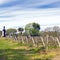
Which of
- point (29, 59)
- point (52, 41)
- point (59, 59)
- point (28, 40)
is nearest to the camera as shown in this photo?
point (59, 59)

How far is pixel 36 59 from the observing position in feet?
59.8

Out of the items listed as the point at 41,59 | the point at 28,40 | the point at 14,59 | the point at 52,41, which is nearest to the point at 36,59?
the point at 41,59

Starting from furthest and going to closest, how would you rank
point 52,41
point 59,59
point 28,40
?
point 28,40, point 52,41, point 59,59

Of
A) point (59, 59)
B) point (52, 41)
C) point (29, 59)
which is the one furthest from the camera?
point (52, 41)

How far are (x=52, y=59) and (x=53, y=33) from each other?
23.2 meters

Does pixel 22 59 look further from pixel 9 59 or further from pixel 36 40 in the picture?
pixel 36 40

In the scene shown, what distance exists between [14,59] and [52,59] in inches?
112

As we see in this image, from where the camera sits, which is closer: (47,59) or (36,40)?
(47,59)

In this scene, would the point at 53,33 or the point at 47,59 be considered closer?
the point at 47,59

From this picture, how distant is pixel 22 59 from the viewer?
1908 centimetres

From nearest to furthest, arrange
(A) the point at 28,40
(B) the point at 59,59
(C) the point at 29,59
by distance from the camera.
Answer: (B) the point at 59,59 → (C) the point at 29,59 → (A) the point at 28,40

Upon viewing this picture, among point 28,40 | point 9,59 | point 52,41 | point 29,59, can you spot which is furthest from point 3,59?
point 28,40

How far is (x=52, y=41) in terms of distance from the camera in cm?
3419

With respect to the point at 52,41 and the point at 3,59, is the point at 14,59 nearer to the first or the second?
the point at 3,59
